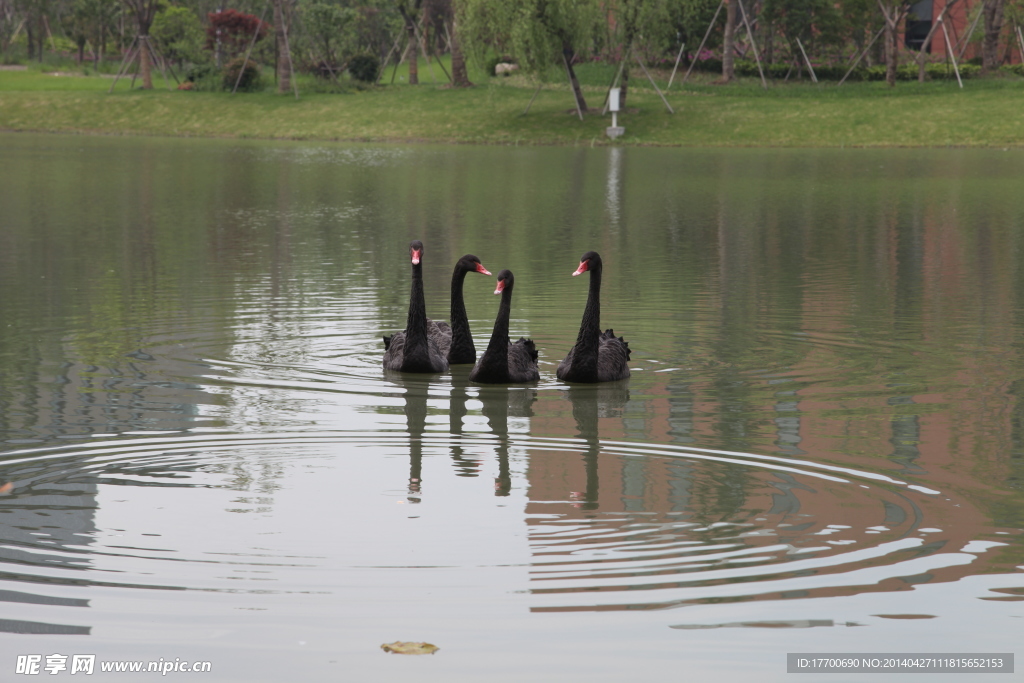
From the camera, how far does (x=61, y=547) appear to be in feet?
16.2

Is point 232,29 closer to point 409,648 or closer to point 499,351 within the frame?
point 499,351

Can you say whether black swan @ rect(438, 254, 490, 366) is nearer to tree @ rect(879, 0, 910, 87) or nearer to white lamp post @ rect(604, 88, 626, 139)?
white lamp post @ rect(604, 88, 626, 139)

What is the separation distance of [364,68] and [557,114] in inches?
574

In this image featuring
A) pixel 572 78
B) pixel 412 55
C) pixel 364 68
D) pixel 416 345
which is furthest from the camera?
pixel 412 55

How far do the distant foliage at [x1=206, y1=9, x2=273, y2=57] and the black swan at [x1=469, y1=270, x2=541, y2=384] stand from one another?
209 feet

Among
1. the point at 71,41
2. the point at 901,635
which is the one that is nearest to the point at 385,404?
the point at 901,635

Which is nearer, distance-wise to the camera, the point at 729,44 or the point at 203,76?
the point at 729,44

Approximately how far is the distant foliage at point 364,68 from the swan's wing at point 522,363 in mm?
52793

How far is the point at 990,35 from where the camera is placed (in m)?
53.1

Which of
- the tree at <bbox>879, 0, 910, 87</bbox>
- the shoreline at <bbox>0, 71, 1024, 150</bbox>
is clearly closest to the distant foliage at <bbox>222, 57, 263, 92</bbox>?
the shoreline at <bbox>0, 71, 1024, 150</bbox>

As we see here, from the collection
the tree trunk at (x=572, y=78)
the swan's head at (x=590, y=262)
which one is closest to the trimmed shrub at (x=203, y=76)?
the tree trunk at (x=572, y=78)

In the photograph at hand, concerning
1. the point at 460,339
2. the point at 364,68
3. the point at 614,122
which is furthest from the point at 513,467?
the point at 364,68

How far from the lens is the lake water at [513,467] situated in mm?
4195

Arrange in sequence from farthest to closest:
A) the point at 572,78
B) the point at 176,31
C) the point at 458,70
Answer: the point at 176,31 → the point at 458,70 → the point at 572,78
